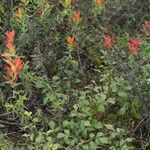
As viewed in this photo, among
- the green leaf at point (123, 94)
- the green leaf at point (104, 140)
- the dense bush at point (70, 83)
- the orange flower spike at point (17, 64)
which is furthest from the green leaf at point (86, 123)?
the orange flower spike at point (17, 64)

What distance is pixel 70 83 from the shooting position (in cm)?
359

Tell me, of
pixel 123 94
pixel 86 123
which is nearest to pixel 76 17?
pixel 123 94

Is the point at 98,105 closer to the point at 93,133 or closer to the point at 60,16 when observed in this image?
the point at 93,133

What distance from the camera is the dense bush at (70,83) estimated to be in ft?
10.3

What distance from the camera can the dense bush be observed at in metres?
3.13

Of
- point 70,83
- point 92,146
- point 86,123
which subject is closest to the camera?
point 92,146

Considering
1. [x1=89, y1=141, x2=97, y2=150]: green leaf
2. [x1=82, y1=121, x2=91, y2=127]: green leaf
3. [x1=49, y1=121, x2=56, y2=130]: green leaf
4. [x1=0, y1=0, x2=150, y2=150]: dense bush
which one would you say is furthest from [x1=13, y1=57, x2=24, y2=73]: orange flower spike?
[x1=89, y1=141, x2=97, y2=150]: green leaf

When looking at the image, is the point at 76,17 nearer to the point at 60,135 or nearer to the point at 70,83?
the point at 70,83

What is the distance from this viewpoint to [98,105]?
324 cm

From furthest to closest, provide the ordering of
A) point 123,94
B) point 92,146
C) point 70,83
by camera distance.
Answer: point 70,83, point 123,94, point 92,146

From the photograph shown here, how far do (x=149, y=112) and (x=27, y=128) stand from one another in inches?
36.1

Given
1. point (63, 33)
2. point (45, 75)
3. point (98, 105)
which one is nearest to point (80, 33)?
point (63, 33)

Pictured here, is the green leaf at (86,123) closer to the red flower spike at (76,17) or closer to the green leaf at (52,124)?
the green leaf at (52,124)

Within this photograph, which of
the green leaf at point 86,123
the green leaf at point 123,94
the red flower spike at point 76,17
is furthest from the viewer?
the red flower spike at point 76,17
